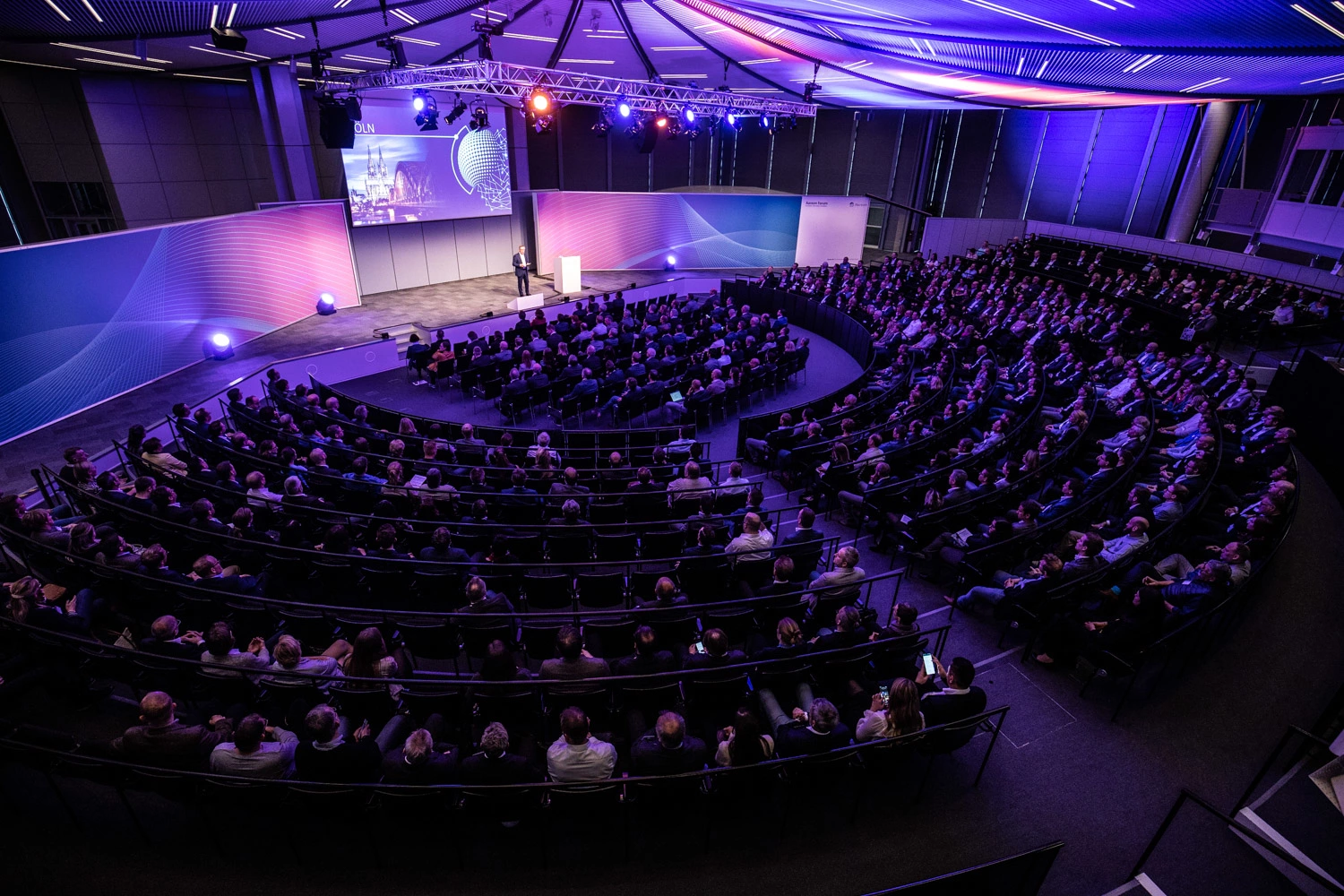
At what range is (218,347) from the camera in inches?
555

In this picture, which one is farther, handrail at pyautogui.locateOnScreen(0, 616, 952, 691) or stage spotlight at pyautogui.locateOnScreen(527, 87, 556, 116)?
stage spotlight at pyautogui.locateOnScreen(527, 87, 556, 116)

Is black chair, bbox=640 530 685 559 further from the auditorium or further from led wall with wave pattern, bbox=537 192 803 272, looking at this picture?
led wall with wave pattern, bbox=537 192 803 272

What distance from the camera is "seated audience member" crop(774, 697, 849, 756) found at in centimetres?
398

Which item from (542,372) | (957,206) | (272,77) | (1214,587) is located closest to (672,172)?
(957,206)

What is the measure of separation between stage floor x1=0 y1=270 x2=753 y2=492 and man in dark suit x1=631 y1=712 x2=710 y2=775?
1021cm

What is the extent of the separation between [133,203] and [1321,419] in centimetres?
2574

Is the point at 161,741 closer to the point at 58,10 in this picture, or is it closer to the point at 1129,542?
the point at 1129,542

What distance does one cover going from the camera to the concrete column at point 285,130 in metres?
16.1

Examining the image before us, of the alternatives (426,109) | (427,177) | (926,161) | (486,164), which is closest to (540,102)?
(426,109)

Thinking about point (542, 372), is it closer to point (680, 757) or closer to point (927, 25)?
point (927, 25)

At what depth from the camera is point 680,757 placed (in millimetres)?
3857

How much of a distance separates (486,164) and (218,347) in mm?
10919

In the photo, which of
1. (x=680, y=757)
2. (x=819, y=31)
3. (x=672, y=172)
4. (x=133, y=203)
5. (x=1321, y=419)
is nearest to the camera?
(x=680, y=757)

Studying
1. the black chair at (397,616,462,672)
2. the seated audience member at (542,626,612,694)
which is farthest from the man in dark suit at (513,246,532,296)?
the seated audience member at (542,626,612,694)
